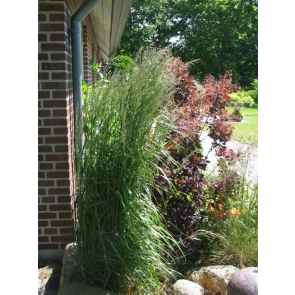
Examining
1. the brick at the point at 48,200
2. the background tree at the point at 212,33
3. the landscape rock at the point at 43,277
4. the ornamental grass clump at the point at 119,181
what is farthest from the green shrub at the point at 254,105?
the landscape rock at the point at 43,277

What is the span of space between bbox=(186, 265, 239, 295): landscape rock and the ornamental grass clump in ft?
2.50

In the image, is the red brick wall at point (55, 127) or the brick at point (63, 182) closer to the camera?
the red brick wall at point (55, 127)

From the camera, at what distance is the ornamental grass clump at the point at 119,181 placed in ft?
7.82

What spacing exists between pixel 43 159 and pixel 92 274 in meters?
1.12

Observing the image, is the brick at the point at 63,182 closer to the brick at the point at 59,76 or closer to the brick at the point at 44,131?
the brick at the point at 44,131

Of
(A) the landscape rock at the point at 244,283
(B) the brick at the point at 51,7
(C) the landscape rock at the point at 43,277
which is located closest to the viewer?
(A) the landscape rock at the point at 244,283

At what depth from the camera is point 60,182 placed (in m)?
3.11

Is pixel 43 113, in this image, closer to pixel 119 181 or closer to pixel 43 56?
pixel 43 56

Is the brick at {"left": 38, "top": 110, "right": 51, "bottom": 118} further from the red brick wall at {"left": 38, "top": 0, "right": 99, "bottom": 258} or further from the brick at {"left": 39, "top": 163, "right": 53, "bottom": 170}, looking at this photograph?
the brick at {"left": 39, "top": 163, "right": 53, "bottom": 170}

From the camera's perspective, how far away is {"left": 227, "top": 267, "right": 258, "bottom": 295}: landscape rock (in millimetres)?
2557

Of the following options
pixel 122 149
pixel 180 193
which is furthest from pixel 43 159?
pixel 180 193

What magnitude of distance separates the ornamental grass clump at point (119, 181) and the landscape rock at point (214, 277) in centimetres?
76

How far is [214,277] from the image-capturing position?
10.2 feet

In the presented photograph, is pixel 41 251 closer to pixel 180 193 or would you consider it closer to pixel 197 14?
pixel 180 193
